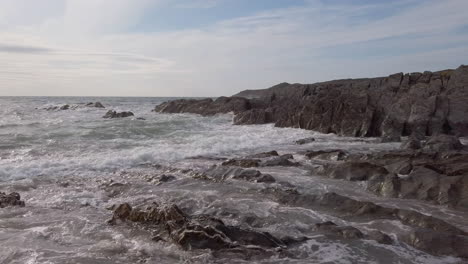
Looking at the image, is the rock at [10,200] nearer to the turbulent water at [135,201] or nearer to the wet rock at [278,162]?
the turbulent water at [135,201]

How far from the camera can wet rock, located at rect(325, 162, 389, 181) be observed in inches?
429

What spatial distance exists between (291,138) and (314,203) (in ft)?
39.9

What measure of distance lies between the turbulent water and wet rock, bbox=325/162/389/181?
0.48 meters

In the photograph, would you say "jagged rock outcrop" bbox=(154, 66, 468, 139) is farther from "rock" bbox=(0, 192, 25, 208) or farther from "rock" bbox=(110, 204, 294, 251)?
"rock" bbox=(0, 192, 25, 208)

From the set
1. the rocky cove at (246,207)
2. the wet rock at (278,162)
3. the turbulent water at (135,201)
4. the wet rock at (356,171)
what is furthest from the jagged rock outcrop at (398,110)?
the wet rock at (356,171)

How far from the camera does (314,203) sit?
28.7ft

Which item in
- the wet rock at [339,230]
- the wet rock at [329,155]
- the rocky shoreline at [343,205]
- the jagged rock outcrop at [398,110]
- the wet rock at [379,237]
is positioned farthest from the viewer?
the jagged rock outcrop at [398,110]

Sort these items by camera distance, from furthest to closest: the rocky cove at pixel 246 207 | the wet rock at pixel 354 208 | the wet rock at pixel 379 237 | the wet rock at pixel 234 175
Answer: the wet rock at pixel 234 175
the wet rock at pixel 354 208
the wet rock at pixel 379 237
the rocky cove at pixel 246 207

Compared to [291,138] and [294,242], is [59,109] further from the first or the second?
[294,242]

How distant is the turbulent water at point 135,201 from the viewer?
20.4 feet

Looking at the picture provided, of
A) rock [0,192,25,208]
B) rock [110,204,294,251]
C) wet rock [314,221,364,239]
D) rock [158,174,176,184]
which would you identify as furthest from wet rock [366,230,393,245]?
rock [0,192,25,208]

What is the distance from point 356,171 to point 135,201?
586cm

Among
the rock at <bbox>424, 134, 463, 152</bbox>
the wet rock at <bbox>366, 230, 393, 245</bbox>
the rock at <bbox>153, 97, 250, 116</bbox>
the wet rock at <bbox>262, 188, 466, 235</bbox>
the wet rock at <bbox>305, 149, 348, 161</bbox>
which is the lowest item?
the wet rock at <bbox>366, 230, 393, 245</bbox>

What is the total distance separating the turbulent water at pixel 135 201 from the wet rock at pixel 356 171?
48cm
